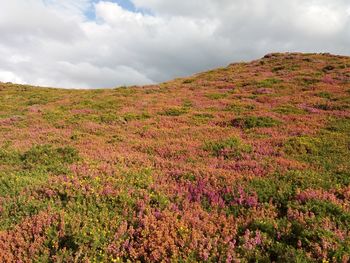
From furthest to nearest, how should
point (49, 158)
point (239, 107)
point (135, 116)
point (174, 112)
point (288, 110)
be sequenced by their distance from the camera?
1. point (239, 107)
2. point (174, 112)
3. point (135, 116)
4. point (288, 110)
5. point (49, 158)

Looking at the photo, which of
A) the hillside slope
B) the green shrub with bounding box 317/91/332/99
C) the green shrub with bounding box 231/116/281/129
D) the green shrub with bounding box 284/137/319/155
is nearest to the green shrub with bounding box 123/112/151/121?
the hillside slope

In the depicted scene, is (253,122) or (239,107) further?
(239,107)

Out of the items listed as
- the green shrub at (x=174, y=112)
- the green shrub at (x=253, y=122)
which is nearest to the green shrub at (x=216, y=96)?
the green shrub at (x=174, y=112)

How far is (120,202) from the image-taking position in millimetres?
9078

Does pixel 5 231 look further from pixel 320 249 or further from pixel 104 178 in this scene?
pixel 320 249

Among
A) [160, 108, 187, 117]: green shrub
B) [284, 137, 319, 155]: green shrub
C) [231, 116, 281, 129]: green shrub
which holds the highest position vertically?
[160, 108, 187, 117]: green shrub

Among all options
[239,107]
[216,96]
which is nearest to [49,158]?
[239,107]

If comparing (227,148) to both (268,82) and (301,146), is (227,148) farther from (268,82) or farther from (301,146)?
(268,82)

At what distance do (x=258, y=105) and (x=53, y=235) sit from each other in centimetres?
1990

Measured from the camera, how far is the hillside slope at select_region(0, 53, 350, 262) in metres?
7.21

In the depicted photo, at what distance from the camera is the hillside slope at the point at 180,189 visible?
7211 mm

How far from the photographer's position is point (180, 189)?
1002cm

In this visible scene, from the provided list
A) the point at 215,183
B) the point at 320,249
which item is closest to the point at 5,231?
the point at 215,183

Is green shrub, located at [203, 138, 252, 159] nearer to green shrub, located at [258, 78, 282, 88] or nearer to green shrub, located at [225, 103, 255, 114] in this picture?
green shrub, located at [225, 103, 255, 114]
